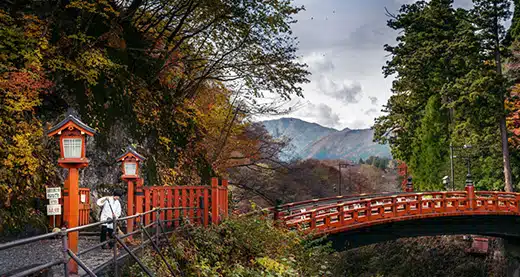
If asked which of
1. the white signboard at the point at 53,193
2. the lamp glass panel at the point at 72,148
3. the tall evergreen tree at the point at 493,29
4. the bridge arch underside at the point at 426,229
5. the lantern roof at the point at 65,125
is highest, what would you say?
the tall evergreen tree at the point at 493,29

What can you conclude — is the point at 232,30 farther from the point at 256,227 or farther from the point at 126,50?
the point at 256,227

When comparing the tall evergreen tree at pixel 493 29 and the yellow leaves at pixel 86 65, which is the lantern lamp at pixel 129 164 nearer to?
the yellow leaves at pixel 86 65

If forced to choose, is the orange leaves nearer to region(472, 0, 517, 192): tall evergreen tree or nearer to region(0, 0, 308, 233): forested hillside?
region(472, 0, 517, 192): tall evergreen tree

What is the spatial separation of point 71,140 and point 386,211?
642 inches

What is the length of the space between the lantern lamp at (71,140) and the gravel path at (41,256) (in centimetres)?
179

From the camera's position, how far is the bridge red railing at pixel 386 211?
17531 millimetres

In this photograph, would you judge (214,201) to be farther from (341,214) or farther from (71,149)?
(341,214)

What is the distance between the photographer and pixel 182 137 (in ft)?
61.3

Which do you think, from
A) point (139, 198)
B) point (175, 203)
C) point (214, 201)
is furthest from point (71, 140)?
point (214, 201)

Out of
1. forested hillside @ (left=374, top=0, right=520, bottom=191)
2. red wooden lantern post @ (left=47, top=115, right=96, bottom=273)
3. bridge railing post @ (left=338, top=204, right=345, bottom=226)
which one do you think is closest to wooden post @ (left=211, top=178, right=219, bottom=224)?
red wooden lantern post @ (left=47, top=115, right=96, bottom=273)

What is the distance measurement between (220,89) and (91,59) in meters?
10.0

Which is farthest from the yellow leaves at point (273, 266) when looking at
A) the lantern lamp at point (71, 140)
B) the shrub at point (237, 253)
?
the lantern lamp at point (71, 140)

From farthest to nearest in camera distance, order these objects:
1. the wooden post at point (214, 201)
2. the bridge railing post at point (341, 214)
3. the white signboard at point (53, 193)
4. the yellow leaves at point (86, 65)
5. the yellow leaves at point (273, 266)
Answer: the bridge railing post at point (341, 214), the yellow leaves at point (86, 65), the wooden post at point (214, 201), the white signboard at point (53, 193), the yellow leaves at point (273, 266)

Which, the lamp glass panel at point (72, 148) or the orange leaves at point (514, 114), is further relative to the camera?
the orange leaves at point (514, 114)
